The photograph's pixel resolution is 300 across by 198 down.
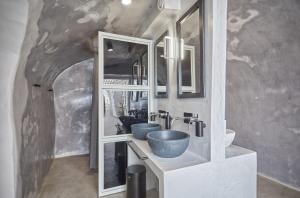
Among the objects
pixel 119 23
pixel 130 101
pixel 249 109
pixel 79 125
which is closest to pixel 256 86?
pixel 249 109

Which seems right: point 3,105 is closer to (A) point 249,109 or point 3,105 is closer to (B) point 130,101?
(B) point 130,101

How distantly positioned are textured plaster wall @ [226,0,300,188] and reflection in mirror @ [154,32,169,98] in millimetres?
1173

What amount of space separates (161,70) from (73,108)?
2.50m

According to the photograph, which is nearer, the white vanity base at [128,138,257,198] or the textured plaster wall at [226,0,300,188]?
the white vanity base at [128,138,257,198]

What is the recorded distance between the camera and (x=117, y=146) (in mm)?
2402

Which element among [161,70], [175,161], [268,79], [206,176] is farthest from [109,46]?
[268,79]

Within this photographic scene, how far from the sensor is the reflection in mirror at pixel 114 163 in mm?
2316

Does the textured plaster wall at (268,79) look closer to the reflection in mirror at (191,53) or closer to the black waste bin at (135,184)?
the reflection in mirror at (191,53)

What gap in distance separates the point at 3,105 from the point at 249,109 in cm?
327

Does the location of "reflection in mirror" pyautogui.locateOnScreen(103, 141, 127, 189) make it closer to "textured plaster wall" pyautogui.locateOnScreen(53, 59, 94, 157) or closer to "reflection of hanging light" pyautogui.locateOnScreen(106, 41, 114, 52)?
"reflection of hanging light" pyautogui.locateOnScreen(106, 41, 114, 52)

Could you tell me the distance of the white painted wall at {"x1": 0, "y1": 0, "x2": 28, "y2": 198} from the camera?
1160 mm

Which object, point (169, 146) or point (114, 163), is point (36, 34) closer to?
point (169, 146)

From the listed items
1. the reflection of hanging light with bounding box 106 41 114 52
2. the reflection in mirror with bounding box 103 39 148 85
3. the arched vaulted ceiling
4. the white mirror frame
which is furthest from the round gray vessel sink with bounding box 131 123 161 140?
the arched vaulted ceiling

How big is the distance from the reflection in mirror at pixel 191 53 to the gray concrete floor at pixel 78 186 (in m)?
1.52
